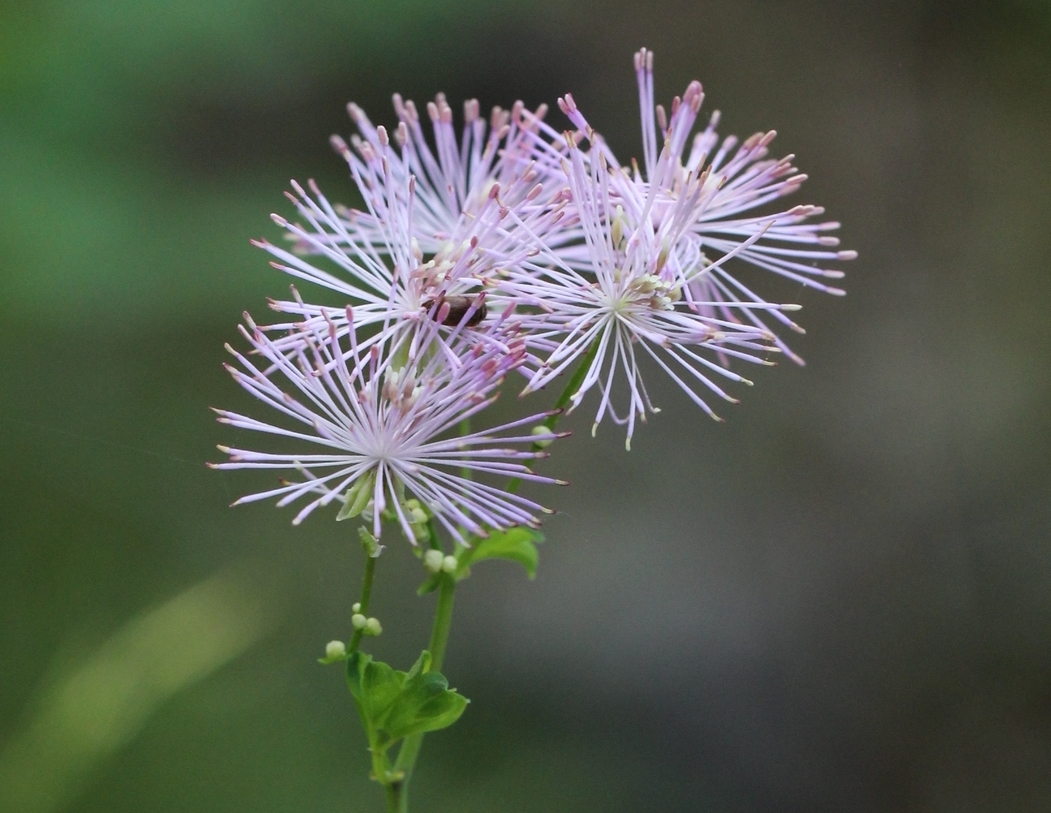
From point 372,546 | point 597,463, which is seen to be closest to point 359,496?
point 372,546

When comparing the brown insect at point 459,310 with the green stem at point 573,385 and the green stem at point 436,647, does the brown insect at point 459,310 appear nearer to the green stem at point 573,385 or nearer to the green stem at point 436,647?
the green stem at point 573,385

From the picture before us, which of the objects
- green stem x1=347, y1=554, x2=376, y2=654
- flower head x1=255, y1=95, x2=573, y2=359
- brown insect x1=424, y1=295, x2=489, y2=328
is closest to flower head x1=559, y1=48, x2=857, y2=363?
flower head x1=255, y1=95, x2=573, y2=359

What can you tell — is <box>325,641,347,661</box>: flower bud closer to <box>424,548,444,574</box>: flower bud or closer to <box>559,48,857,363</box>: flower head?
<box>424,548,444,574</box>: flower bud

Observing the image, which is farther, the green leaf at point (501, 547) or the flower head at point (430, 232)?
the green leaf at point (501, 547)

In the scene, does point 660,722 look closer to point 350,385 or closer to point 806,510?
point 806,510

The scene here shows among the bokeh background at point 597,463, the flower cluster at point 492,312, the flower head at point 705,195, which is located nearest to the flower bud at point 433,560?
the flower cluster at point 492,312

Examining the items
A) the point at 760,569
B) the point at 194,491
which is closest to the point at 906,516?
the point at 760,569

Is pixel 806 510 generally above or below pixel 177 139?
below
